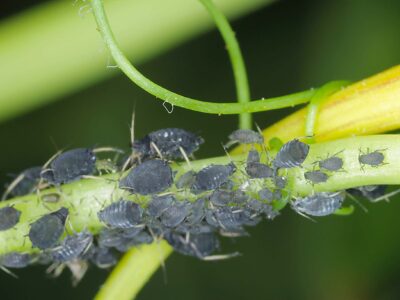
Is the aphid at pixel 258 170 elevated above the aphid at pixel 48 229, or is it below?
above

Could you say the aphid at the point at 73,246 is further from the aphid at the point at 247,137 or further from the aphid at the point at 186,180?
the aphid at the point at 247,137

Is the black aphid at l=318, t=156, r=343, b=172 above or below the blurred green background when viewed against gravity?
below

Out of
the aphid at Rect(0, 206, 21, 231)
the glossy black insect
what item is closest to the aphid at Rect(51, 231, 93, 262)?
the aphid at Rect(0, 206, 21, 231)

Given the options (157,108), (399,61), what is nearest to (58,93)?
(157,108)

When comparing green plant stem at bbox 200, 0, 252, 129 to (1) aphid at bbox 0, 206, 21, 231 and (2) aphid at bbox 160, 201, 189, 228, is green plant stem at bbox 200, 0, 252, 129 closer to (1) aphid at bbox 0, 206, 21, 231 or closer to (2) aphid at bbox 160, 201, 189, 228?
(2) aphid at bbox 160, 201, 189, 228

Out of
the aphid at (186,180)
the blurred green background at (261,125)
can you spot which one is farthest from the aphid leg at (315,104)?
the blurred green background at (261,125)

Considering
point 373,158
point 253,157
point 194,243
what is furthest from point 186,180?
point 373,158

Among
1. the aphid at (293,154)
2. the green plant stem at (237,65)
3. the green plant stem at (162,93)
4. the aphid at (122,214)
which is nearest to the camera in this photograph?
the green plant stem at (162,93)
